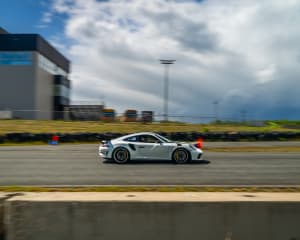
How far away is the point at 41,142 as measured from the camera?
27531 mm

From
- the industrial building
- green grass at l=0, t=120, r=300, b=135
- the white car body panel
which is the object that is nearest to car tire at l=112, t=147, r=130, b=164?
the white car body panel

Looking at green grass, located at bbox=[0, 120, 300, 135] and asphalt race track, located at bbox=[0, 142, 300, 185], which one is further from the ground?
green grass, located at bbox=[0, 120, 300, 135]

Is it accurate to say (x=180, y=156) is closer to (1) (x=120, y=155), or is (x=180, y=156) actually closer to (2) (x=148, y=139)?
(2) (x=148, y=139)

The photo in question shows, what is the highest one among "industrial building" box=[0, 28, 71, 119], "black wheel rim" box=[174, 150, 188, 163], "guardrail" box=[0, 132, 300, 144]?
"industrial building" box=[0, 28, 71, 119]

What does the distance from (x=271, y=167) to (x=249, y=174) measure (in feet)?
7.82

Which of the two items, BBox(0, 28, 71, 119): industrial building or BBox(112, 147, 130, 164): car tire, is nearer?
BBox(112, 147, 130, 164): car tire

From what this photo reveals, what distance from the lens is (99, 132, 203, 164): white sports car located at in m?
16.2

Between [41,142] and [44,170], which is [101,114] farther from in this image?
[44,170]

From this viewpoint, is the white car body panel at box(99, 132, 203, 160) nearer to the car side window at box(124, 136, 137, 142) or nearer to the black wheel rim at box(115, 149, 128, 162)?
the car side window at box(124, 136, 137, 142)

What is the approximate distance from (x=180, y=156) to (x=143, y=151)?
5.09ft
